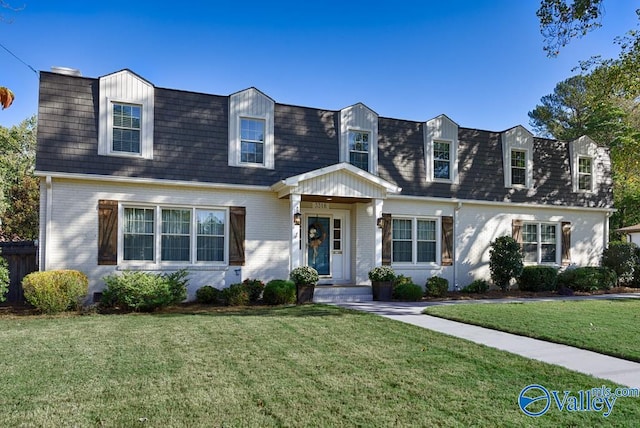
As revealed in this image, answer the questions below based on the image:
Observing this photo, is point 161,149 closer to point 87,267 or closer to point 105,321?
point 87,267

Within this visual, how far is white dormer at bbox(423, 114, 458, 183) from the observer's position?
1448 centimetres

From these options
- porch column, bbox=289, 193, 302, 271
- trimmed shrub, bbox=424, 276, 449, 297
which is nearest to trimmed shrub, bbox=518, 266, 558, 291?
trimmed shrub, bbox=424, 276, 449, 297

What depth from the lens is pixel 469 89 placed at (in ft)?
58.3

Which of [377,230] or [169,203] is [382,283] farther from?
[169,203]

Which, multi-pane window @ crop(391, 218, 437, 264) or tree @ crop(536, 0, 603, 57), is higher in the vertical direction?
tree @ crop(536, 0, 603, 57)

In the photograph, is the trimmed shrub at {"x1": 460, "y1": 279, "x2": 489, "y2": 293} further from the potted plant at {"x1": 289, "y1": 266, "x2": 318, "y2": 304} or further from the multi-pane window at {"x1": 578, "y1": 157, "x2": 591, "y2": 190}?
the multi-pane window at {"x1": 578, "y1": 157, "x2": 591, "y2": 190}

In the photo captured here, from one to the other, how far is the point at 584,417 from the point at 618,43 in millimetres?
13477

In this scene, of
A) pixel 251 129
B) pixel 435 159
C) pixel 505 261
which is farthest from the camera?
pixel 435 159

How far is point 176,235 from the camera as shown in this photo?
1175 cm

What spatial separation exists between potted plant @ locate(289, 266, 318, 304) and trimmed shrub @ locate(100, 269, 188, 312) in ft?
9.58

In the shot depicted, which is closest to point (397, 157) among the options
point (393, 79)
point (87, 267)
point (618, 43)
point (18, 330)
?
point (393, 79)

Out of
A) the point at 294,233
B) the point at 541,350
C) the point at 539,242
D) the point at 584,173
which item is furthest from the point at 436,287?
the point at 584,173

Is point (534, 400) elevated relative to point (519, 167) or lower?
lower

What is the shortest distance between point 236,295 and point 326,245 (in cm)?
356
